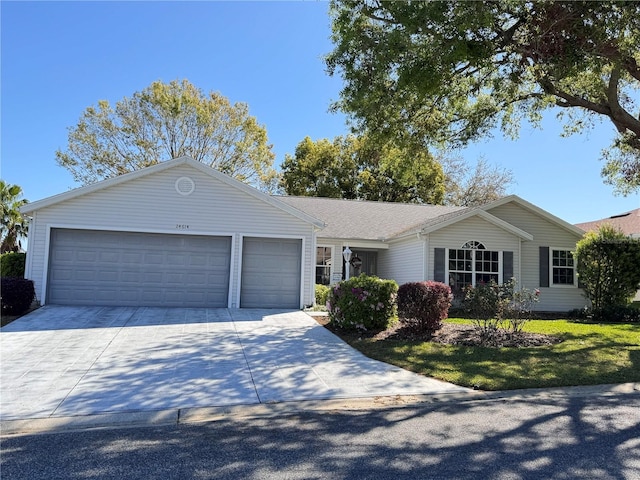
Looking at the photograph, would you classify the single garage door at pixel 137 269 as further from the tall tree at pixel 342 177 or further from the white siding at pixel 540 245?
the tall tree at pixel 342 177

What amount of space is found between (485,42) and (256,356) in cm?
790

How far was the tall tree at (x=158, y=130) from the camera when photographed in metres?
29.2

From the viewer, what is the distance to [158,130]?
29.7 m

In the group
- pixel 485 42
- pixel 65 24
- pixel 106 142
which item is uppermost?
pixel 106 142

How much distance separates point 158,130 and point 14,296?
19.7 m

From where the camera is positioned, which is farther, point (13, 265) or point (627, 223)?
point (627, 223)

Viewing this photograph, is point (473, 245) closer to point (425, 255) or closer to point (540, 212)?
point (425, 255)

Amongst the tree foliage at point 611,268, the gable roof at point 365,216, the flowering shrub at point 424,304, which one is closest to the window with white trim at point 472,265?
the gable roof at point 365,216

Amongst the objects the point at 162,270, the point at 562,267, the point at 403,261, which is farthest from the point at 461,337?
the point at 562,267

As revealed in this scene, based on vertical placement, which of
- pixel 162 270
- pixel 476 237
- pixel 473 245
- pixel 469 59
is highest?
pixel 469 59

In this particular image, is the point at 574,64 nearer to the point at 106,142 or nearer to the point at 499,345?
the point at 499,345

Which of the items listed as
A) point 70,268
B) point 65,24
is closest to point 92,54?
point 65,24

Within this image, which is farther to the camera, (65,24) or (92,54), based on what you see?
(92,54)

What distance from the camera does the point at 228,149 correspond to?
30797 millimetres
